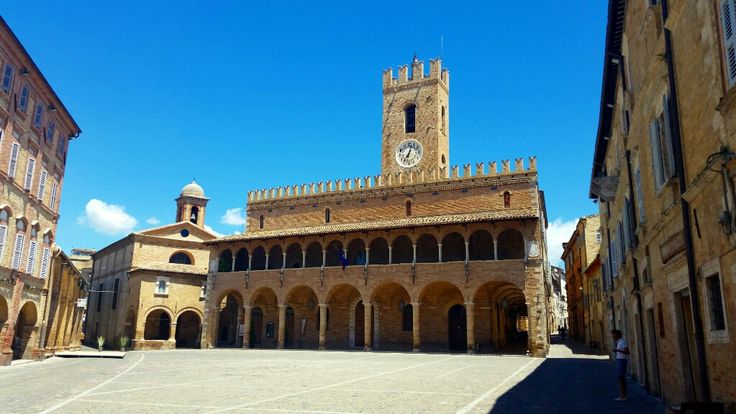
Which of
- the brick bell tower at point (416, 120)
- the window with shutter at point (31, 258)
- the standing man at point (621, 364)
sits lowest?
the standing man at point (621, 364)

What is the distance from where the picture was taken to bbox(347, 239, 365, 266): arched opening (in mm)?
36969

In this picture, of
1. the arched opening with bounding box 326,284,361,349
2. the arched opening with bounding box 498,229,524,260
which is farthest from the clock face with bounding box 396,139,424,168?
the arched opening with bounding box 326,284,361,349

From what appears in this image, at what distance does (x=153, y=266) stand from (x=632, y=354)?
3391cm

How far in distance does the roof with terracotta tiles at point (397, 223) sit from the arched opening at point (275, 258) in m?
1.43

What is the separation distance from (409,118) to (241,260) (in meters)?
16.7

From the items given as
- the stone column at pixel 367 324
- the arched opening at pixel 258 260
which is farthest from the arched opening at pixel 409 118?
the stone column at pixel 367 324

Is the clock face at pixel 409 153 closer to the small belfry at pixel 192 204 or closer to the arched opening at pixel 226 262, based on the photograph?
the arched opening at pixel 226 262

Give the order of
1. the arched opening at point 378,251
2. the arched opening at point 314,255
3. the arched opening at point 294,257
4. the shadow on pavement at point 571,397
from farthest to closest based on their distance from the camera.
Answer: the arched opening at point 294,257 < the arched opening at point 314,255 < the arched opening at point 378,251 < the shadow on pavement at point 571,397

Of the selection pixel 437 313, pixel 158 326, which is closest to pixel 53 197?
pixel 158 326

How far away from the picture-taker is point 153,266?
41000 mm

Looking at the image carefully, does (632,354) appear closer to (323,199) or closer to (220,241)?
(323,199)

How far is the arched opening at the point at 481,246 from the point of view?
3353 cm

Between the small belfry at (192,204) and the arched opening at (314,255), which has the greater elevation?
the small belfry at (192,204)

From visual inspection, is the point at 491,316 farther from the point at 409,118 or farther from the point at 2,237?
the point at 2,237
